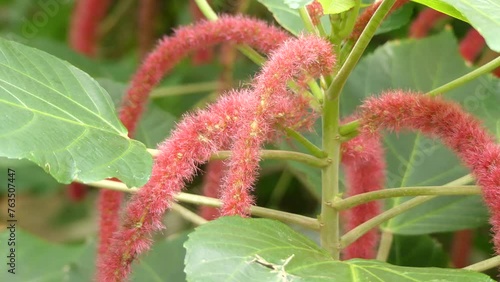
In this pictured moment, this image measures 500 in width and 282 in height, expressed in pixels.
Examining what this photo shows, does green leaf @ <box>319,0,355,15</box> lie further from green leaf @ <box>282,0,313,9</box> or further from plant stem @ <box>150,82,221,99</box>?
plant stem @ <box>150,82,221,99</box>

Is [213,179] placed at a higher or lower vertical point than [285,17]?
lower

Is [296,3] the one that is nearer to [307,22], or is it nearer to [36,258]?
[307,22]

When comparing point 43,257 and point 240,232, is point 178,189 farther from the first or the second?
point 43,257

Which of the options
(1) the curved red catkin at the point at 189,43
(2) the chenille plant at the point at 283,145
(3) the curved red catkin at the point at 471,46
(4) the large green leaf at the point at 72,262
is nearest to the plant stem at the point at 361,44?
(2) the chenille plant at the point at 283,145

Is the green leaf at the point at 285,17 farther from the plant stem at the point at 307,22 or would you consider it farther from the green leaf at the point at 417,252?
the green leaf at the point at 417,252

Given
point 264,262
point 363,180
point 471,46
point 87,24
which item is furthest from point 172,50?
point 87,24
